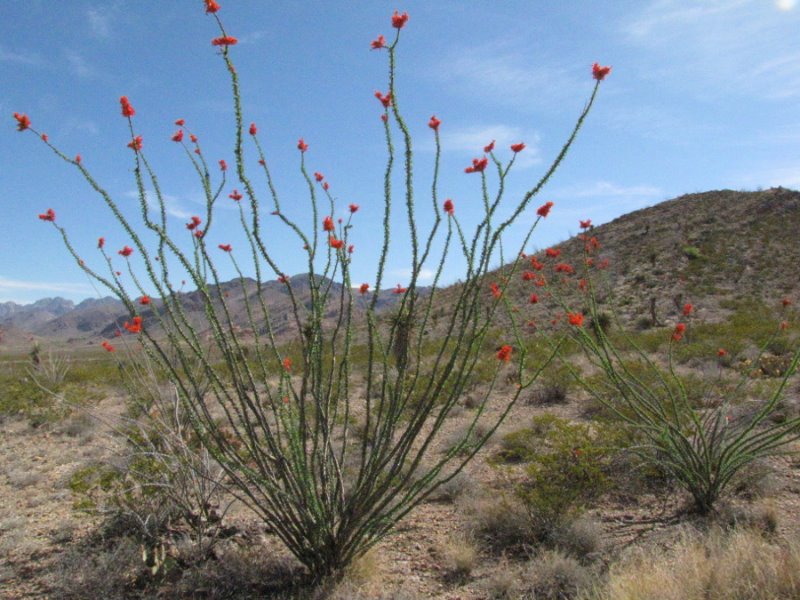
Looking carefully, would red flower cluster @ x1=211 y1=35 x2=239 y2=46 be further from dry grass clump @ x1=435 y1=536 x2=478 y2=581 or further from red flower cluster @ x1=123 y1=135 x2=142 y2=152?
dry grass clump @ x1=435 y1=536 x2=478 y2=581

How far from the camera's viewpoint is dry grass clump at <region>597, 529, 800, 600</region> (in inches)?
97.2

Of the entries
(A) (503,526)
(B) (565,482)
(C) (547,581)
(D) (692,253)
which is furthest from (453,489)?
(D) (692,253)

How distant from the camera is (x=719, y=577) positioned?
2.58 metres

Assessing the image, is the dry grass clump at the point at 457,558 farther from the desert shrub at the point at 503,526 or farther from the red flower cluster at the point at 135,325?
the red flower cluster at the point at 135,325

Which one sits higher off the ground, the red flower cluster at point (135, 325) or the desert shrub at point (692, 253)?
the desert shrub at point (692, 253)

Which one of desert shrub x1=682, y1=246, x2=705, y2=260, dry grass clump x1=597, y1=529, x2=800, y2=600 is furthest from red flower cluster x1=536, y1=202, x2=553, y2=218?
desert shrub x1=682, y1=246, x2=705, y2=260

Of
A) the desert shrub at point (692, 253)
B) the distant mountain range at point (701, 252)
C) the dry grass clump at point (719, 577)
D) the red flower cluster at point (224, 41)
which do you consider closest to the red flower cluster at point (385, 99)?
the red flower cluster at point (224, 41)

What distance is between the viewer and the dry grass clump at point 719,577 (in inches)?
97.2

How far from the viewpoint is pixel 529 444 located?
5.95 metres

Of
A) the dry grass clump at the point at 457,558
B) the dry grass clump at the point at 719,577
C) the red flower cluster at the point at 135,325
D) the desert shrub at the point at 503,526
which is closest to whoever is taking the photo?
the dry grass clump at the point at 719,577

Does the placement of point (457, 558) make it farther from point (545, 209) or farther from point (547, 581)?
point (545, 209)

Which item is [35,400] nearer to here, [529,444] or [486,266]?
[529,444]

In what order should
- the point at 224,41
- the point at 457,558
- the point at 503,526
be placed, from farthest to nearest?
the point at 503,526
the point at 457,558
the point at 224,41

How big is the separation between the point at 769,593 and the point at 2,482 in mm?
6906
